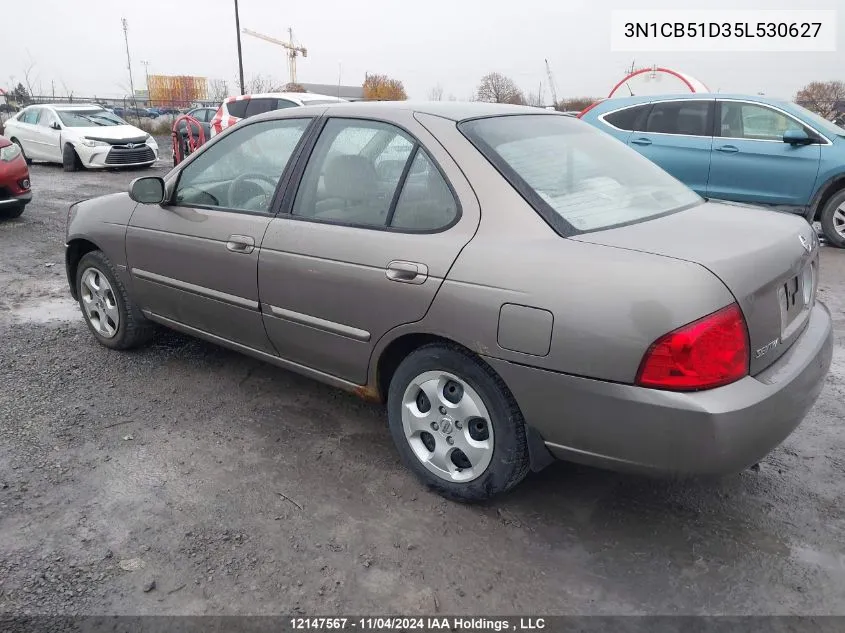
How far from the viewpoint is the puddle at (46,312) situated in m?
5.29

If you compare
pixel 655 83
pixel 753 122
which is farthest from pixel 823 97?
pixel 753 122

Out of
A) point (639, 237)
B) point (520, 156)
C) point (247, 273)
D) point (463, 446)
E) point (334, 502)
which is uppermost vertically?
point (520, 156)

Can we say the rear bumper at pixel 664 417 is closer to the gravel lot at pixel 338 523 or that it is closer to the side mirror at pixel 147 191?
the gravel lot at pixel 338 523

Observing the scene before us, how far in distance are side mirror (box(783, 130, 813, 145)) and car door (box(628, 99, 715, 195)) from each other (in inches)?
30.9

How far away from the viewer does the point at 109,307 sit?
4.43 metres

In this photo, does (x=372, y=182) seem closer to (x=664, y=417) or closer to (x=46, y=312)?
(x=664, y=417)

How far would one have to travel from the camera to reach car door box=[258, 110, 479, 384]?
8.88 feet

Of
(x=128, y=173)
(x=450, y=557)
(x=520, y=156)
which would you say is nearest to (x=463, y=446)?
(x=450, y=557)

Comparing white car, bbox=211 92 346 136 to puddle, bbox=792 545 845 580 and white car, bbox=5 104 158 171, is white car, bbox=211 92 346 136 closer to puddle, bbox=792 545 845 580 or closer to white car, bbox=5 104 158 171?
white car, bbox=5 104 158 171

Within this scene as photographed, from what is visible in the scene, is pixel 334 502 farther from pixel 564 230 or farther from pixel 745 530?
pixel 745 530

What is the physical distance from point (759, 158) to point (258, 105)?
859 cm

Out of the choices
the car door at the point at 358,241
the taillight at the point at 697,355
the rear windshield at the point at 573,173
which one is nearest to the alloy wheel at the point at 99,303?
the car door at the point at 358,241

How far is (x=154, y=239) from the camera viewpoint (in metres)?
3.88

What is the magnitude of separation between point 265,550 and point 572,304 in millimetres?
1441
